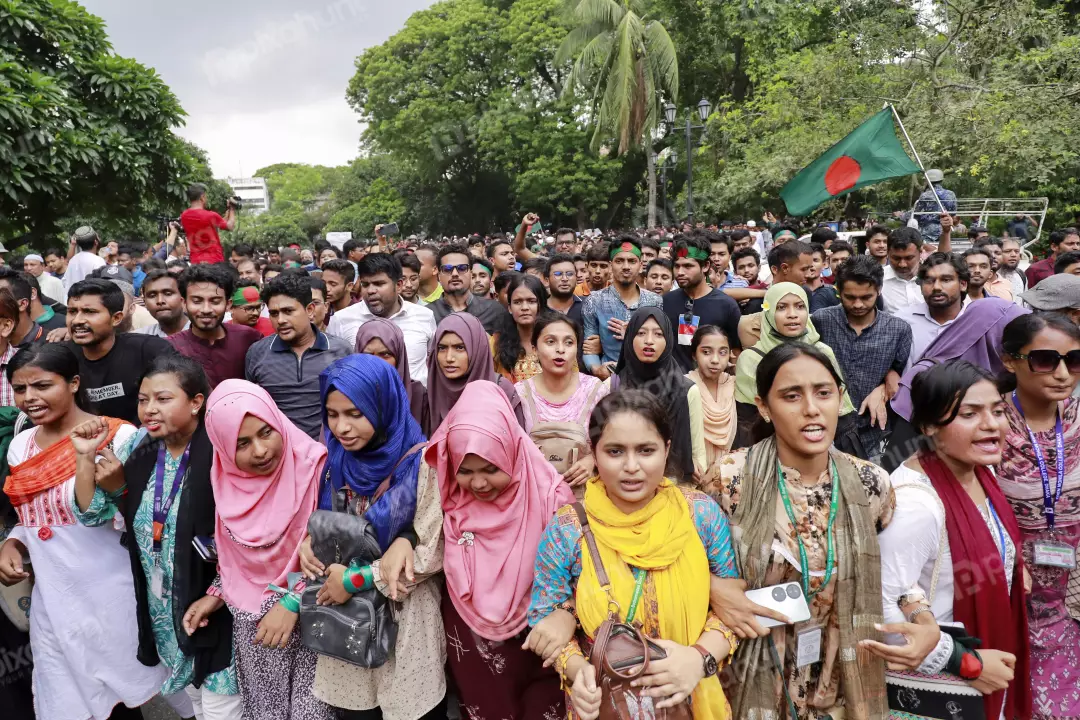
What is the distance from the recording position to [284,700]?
7.73ft

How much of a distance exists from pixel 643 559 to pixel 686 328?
2.76 m

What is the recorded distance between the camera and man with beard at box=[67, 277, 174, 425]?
3.19 m

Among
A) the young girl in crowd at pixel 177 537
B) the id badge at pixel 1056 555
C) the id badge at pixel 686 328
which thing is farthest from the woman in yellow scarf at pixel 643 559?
the id badge at pixel 686 328

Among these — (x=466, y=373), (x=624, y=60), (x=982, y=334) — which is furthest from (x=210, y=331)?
(x=624, y=60)

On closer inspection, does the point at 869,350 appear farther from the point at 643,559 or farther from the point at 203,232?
the point at 203,232

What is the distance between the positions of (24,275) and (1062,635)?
5800 millimetres

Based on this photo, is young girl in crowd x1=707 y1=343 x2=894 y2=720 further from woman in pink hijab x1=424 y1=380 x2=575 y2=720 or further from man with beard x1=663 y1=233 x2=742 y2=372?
man with beard x1=663 y1=233 x2=742 y2=372

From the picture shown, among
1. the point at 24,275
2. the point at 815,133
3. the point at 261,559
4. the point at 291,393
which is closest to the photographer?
the point at 261,559

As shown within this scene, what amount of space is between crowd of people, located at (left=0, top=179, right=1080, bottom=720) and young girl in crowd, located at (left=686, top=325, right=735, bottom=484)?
0.06ft

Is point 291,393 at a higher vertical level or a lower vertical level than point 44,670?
higher

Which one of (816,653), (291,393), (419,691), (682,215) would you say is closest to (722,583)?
(816,653)

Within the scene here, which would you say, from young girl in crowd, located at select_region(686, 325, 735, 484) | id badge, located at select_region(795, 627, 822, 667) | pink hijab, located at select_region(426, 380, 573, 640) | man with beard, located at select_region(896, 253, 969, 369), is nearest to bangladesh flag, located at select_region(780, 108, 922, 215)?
man with beard, located at select_region(896, 253, 969, 369)

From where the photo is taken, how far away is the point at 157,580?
2516 mm

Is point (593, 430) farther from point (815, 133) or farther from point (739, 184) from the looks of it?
point (739, 184)
